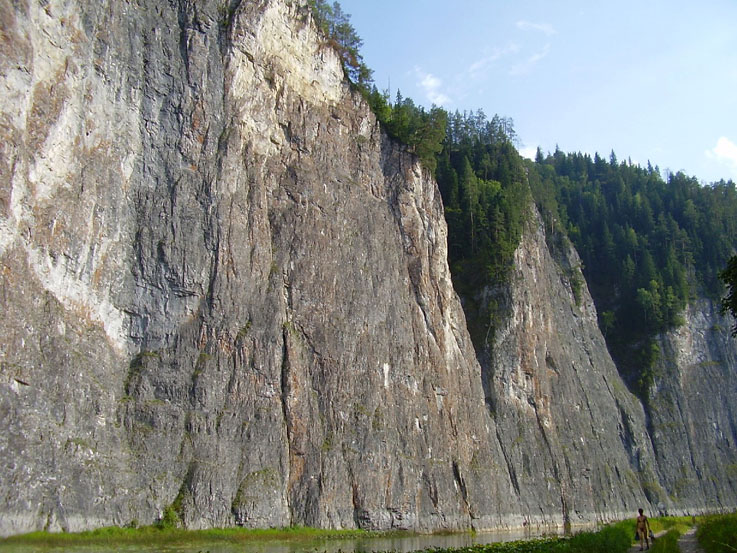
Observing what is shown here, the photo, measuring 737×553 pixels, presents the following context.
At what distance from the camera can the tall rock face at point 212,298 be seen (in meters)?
31.5

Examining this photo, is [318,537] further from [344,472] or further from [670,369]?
[670,369]

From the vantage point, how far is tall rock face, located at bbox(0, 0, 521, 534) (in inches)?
1240

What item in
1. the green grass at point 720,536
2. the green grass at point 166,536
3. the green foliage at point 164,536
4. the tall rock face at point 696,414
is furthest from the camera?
the tall rock face at point 696,414

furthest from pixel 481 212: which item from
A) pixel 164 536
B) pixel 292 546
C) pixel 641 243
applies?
pixel 164 536

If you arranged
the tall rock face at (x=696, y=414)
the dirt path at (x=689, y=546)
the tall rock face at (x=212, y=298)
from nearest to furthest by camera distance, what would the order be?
the dirt path at (x=689, y=546) → the tall rock face at (x=212, y=298) → the tall rock face at (x=696, y=414)

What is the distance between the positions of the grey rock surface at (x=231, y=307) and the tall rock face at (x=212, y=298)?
0.13 m

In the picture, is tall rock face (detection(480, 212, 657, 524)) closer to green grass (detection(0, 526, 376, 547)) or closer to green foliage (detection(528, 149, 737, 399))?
green foliage (detection(528, 149, 737, 399))

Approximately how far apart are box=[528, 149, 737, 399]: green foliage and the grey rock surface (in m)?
27.2

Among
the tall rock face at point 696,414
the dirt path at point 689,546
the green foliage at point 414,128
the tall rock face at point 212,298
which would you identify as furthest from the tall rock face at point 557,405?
the dirt path at point 689,546

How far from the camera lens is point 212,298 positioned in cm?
3956

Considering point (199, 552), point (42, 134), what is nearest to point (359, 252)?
point (42, 134)

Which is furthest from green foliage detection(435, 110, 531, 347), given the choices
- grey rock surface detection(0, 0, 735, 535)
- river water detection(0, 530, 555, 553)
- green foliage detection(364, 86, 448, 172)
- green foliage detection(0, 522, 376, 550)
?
green foliage detection(0, 522, 376, 550)

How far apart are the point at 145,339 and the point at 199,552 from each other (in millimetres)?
13181

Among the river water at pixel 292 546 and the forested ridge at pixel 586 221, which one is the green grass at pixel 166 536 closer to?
the river water at pixel 292 546
